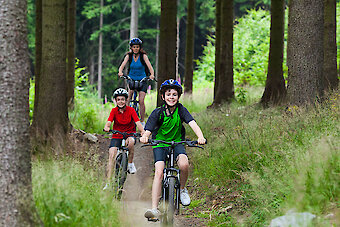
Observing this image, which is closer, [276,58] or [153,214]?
[153,214]

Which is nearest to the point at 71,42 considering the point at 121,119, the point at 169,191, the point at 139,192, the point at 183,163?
the point at 139,192

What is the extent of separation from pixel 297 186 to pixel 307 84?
4865 mm

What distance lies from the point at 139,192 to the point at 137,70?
3.24 metres

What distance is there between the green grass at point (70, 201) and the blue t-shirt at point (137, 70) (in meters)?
5.72

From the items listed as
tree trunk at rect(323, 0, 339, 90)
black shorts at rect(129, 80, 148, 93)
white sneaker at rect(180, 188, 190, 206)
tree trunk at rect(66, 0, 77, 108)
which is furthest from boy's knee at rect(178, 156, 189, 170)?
tree trunk at rect(66, 0, 77, 108)

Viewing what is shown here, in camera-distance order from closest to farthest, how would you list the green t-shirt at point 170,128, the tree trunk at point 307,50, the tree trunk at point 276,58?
the green t-shirt at point 170,128
the tree trunk at point 307,50
the tree trunk at point 276,58

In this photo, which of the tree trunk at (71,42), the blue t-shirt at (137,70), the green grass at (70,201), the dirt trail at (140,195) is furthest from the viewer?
the tree trunk at (71,42)

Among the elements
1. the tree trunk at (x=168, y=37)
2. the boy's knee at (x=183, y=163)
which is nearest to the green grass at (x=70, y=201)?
the boy's knee at (x=183, y=163)

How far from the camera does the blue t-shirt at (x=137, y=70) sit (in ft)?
36.5

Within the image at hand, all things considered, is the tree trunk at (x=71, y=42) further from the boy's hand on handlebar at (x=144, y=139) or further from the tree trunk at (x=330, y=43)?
the boy's hand on handlebar at (x=144, y=139)

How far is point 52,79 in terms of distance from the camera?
1109 centimetres

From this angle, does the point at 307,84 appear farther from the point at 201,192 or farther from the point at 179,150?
the point at 179,150

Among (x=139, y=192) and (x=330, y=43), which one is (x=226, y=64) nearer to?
(x=330, y=43)

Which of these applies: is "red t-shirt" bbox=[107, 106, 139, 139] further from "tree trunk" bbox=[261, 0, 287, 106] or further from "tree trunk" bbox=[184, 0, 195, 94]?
"tree trunk" bbox=[184, 0, 195, 94]
